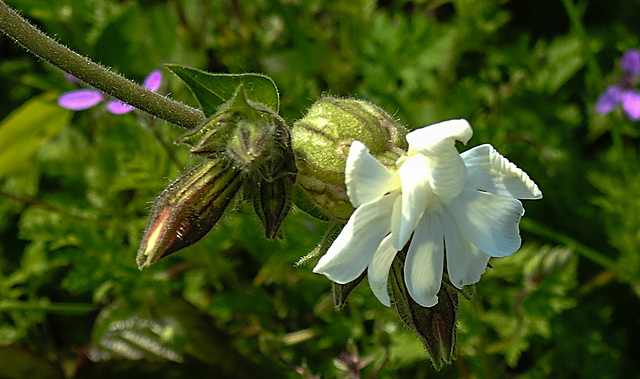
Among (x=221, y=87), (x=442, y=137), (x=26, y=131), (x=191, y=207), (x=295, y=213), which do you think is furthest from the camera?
(x=26, y=131)

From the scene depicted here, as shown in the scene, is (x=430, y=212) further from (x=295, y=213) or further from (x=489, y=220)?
(x=295, y=213)

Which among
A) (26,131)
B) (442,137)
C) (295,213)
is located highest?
(442,137)

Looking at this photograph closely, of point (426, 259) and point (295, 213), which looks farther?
point (295, 213)

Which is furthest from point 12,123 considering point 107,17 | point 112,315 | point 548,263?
point 548,263

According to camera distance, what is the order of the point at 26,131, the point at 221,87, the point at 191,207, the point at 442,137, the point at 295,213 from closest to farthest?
the point at 442,137, the point at 191,207, the point at 221,87, the point at 295,213, the point at 26,131

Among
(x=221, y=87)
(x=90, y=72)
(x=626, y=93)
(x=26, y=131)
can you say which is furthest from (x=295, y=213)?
(x=626, y=93)

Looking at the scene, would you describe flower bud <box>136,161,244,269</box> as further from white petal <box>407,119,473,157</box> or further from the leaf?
the leaf

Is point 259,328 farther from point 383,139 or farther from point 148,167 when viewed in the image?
point 383,139

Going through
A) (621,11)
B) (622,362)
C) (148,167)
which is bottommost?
(622,362)
